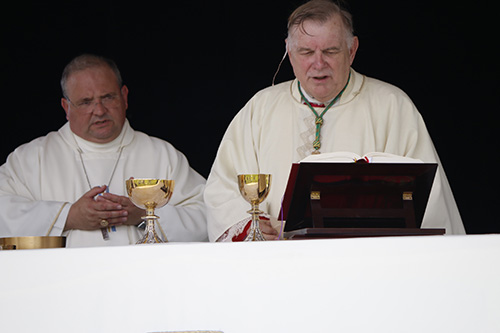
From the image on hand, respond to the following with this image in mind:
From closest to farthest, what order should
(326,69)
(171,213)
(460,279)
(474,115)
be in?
(460,279)
(326,69)
(171,213)
(474,115)

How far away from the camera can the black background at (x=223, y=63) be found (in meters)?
5.83

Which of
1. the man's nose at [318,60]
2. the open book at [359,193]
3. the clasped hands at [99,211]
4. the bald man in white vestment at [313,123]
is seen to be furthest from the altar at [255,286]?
the clasped hands at [99,211]

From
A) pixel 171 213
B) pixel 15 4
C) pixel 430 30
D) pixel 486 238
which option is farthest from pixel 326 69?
pixel 15 4

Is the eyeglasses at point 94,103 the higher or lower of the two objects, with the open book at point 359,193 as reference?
higher

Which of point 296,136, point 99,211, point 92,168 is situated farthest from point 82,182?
point 296,136

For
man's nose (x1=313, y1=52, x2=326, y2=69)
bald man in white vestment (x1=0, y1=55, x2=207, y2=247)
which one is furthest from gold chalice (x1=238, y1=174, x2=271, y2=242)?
bald man in white vestment (x1=0, y1=55, x2=207, y2=247)

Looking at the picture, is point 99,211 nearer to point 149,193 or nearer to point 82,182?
point 82,182

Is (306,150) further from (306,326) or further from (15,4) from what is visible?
(15,4)

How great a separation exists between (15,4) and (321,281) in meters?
4.81

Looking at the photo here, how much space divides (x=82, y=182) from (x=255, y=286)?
2.97 metres

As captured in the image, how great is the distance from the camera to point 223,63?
20.0 feet

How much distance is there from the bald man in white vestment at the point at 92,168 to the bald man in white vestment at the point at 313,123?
2.35 feet

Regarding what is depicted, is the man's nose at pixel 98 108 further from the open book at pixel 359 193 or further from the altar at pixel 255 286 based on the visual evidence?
the altar at pixel 255 286

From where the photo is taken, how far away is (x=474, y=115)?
5.81 metres
